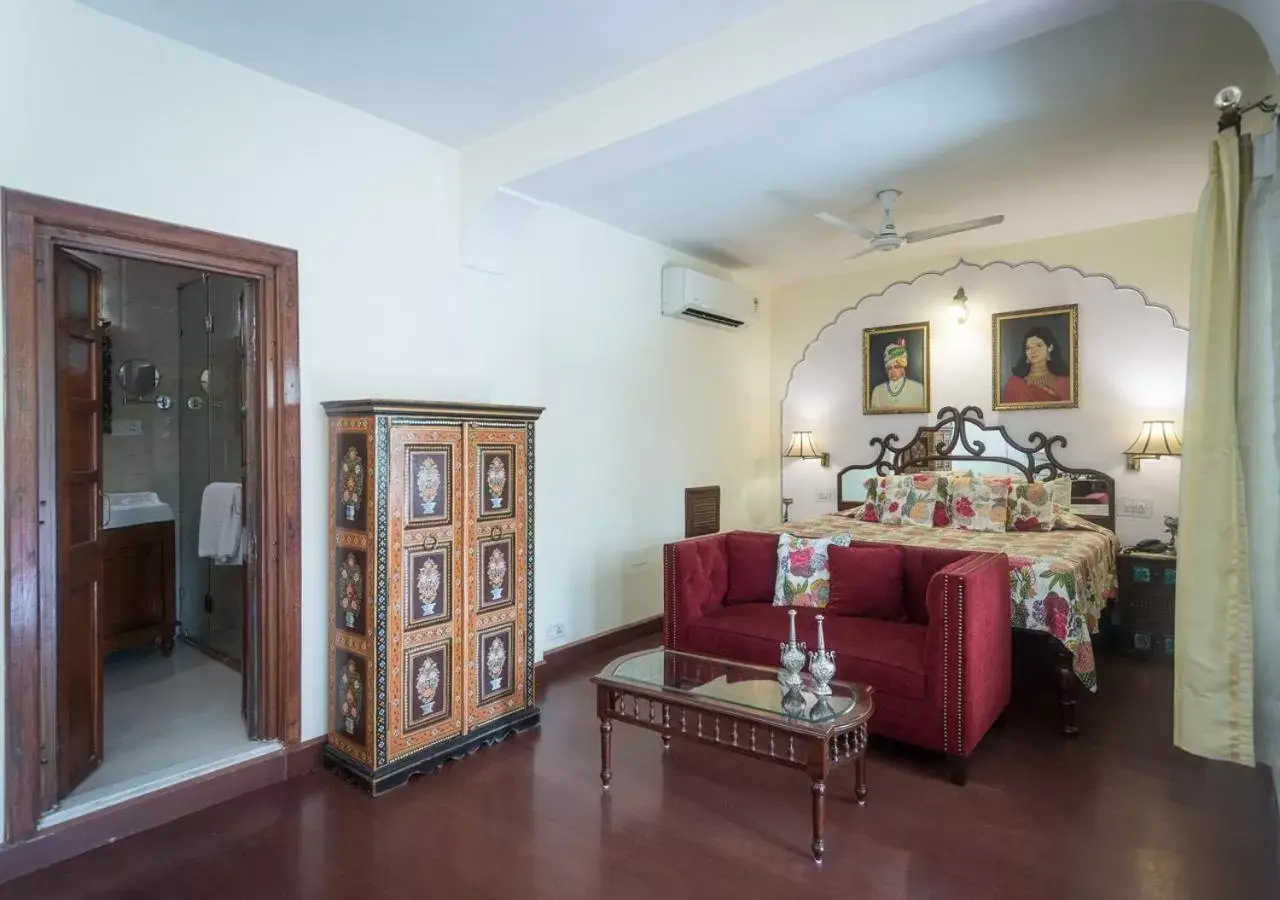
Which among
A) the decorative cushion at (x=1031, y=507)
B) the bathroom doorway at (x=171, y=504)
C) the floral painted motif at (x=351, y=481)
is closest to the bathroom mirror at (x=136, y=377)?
the bathroom doorway at (x=171, y=504)

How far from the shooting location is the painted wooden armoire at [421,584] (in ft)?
9.32

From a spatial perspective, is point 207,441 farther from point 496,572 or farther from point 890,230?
point 890,230

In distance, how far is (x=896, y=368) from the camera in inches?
225

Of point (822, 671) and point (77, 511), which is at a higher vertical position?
point (77, 511)

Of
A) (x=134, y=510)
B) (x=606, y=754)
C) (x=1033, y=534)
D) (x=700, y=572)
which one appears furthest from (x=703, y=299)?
(x=134, y=510)

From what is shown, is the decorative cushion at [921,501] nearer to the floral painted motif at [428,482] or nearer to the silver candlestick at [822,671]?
the silver candlestick at [822,671]

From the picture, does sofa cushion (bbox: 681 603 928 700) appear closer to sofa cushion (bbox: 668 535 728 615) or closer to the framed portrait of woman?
sofa cushion (bbox: 668 535 728 615)

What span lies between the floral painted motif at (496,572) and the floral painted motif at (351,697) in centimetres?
64

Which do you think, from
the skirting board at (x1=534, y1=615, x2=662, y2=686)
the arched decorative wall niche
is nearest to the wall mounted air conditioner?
the arched decorative wall niche

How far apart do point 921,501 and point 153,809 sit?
4574 mm

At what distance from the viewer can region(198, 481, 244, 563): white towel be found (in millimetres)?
4027

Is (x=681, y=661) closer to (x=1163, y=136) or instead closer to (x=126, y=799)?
(x=126, y=799)

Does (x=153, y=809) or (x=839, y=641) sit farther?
(x=839, y=641)

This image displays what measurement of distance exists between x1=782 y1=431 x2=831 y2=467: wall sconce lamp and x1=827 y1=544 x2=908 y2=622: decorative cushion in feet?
8.08
